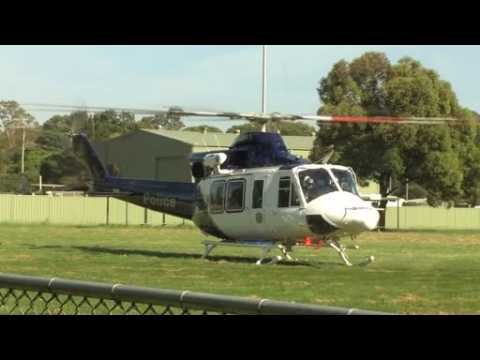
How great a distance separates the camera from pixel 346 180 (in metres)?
20.4

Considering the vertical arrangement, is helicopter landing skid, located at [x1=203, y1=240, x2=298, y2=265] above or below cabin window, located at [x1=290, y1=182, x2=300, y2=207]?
below

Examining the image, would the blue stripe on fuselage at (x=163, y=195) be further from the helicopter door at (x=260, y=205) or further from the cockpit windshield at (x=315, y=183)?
the cockpit windshield at (x=315, y=183)

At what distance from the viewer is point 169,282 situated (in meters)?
16.1

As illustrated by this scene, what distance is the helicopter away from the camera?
792 inches

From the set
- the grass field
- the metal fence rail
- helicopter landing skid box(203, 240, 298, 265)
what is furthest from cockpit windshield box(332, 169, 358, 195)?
the metal fence rail

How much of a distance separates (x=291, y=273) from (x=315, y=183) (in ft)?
8.74

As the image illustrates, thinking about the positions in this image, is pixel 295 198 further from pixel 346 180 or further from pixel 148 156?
pixel 148 156

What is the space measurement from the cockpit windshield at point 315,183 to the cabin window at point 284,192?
0.46 meters

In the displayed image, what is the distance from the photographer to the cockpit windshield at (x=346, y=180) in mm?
20297

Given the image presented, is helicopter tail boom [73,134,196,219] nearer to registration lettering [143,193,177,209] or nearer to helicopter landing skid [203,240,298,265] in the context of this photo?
registration lettering [143,193,177,209]

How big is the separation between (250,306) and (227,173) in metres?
18.3

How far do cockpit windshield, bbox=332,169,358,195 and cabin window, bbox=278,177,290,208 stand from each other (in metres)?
1.13
